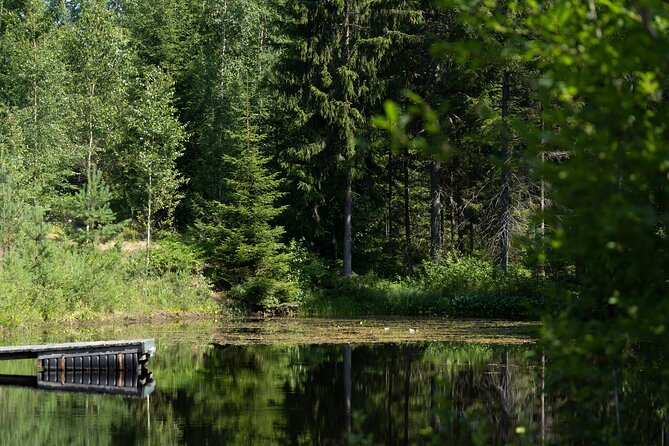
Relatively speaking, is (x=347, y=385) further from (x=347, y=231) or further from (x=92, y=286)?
(x=347, y=231)

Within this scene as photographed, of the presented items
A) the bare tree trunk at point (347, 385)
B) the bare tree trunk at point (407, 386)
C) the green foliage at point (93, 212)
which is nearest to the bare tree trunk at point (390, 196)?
the green foliage at point (93, 212)

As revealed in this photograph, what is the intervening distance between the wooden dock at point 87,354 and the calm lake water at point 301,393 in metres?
0.66

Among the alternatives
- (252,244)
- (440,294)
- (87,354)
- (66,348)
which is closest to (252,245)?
(252,244)

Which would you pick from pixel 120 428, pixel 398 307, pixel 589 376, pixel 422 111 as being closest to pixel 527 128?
pixel 422 111

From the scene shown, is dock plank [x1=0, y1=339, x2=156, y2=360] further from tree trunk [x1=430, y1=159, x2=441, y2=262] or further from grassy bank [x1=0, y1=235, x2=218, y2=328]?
tree trunk [x1=430, y1=159, x2=441, y2=262]

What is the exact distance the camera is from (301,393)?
1505cm

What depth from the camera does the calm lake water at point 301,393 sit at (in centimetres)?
1172

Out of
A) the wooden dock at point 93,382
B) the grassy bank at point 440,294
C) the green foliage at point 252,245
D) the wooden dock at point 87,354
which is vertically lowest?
the wooden dock at point 93,382

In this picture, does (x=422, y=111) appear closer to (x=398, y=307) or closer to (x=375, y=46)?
(x=398, y=307)

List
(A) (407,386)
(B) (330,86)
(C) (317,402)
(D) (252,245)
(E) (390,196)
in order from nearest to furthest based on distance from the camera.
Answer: (C) (317,402) → (A) (407,386) → (D) (252,245) → (B) (330,86) → (E) (390,196)

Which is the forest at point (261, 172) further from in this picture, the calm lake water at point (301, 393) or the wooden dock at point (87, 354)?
the wooden dock at point (87, 354)

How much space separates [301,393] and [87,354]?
4589 millimetres

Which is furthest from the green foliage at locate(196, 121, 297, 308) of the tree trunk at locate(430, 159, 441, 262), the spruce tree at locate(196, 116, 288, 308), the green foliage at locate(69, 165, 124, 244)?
the tree trunk at locate(430, 159, 441, 262)

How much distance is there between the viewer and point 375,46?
33656 mm
